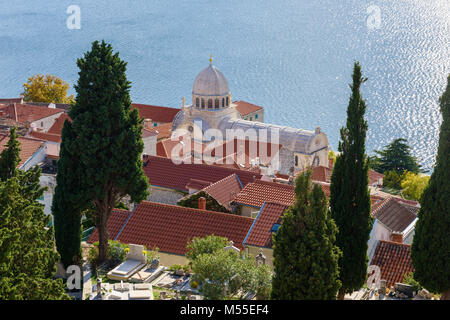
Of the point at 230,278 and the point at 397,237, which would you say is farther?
the point at 397,237

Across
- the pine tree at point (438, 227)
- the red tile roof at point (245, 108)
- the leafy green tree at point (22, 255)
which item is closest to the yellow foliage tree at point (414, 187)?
the red tile roof at point (245, 108)

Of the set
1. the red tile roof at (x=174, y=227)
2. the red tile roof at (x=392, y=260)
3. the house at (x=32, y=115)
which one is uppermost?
the house at (x=32, y=115)

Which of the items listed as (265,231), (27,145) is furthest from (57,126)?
(265,231)

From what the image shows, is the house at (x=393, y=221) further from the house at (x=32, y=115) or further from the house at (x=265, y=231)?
the house at (x=32, y=115)

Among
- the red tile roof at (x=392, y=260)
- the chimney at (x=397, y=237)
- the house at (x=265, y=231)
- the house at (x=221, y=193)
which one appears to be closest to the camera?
the red tile roof at (x=392, y=260)

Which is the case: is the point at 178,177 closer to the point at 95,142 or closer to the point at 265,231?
the point at 265,231

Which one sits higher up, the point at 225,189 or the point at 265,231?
the point at 265,231
